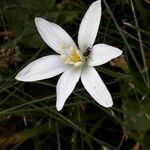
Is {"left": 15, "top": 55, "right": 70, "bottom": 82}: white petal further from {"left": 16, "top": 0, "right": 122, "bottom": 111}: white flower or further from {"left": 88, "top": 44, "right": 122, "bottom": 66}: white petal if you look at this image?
{"left": 88, "top": 44, "right": 122, "bottom": 66}: white petal

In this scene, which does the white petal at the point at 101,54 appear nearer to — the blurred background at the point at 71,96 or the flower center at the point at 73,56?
the flower center at the point at 73,56

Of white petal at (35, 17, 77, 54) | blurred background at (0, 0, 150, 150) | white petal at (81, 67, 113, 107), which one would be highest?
white petal at (35, 17, 77, 54)

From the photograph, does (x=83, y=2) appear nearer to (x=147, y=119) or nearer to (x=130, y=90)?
(x=130, y=90)

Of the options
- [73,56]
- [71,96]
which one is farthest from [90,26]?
[71,96]

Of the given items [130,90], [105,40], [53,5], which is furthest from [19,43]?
[130,90]

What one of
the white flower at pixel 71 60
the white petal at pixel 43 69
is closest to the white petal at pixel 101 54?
the white flower at pixel 71 60

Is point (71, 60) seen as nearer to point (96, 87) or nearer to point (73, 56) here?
point (73, 56)

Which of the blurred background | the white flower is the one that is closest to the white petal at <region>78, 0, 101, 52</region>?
Answer: the white flower
